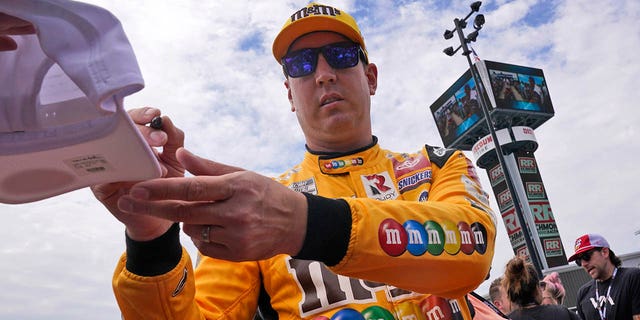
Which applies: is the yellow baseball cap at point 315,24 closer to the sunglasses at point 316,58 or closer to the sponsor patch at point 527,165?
the sunglasses at point 316,58

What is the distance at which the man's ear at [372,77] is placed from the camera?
9.34ft

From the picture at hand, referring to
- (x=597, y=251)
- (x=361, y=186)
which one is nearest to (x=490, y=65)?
(x=597, y=251)

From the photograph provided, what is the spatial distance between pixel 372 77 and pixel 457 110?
1775 inches

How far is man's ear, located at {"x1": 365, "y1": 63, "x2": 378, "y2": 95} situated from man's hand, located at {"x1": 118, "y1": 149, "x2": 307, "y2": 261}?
1607 millimetres

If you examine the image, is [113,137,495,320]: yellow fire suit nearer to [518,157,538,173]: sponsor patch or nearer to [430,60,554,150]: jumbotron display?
[430,60,554,150]: jumbotron display

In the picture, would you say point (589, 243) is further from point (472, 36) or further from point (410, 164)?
point (472, 36)

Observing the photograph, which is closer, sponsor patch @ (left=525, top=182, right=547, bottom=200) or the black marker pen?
the black marker pen

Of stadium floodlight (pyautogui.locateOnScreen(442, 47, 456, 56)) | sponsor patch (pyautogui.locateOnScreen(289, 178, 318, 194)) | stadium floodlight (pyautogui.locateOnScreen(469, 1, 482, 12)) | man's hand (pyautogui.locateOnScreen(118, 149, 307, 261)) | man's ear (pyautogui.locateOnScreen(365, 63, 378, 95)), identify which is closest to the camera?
man's hand (pyautogui.locateOnScreen(118, 149, 307, 261))

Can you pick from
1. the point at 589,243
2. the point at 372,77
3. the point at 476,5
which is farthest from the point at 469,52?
the point at 372,77

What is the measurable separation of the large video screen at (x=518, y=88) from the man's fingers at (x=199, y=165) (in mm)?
44249

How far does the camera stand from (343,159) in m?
2.45

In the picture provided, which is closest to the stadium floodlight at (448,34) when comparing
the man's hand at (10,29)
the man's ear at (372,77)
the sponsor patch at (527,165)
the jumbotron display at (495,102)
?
the man's ear at (372,77)

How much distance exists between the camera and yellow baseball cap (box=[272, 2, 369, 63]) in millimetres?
2546

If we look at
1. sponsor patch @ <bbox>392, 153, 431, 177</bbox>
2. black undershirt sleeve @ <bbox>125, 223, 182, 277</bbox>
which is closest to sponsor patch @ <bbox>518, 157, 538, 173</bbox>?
sponsor patch @ <bbox>392, 153, 431, 177</bbox>
